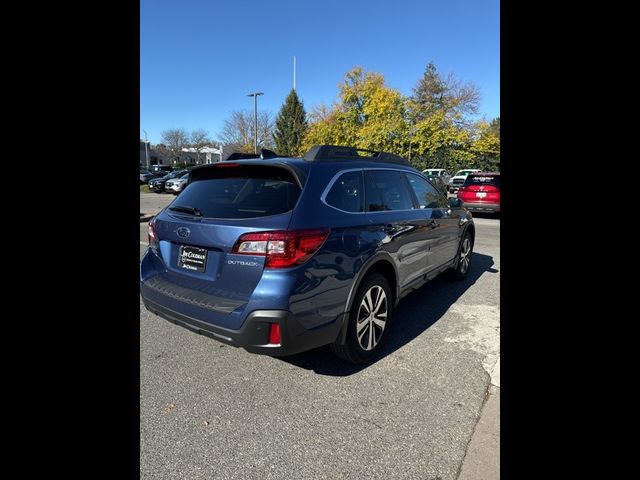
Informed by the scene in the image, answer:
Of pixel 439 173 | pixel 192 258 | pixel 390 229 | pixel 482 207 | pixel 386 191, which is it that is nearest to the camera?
pixel 192 258

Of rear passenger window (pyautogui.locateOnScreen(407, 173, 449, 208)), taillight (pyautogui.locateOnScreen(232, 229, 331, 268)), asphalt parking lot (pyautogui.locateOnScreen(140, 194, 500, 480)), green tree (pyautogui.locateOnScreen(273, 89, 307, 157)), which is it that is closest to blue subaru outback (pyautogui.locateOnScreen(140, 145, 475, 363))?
taillight (pyautogui.locateOnScreen(232, 229, 331, 268))

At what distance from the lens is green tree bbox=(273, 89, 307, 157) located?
52438mm

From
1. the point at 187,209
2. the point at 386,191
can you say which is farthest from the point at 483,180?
the point at 187,209

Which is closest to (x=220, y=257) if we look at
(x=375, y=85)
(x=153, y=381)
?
(x=153, y=381)

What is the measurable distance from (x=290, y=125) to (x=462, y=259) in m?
50.4

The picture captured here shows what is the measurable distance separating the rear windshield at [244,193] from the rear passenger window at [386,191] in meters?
0.81

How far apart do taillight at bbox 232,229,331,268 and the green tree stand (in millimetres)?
50318

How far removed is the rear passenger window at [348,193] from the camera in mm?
2881

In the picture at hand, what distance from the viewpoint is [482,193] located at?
13461 mm

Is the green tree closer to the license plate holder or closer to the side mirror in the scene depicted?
the side mirror

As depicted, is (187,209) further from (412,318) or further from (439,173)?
(439,173)

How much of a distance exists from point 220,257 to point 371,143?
28424mm

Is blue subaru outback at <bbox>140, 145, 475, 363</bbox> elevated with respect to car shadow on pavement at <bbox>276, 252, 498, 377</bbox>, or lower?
elevated
